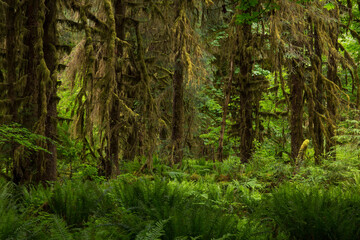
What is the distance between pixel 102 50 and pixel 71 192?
503cm

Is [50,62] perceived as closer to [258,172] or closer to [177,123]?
[177,123]

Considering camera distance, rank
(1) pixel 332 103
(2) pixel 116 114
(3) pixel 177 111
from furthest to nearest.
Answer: (3) pixel 177 111
(1) pixel 332 103
(2) pixel 116 114

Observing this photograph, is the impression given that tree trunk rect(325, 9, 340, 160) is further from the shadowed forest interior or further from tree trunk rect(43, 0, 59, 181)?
tree trunk rect(43, 0, 59, 181)

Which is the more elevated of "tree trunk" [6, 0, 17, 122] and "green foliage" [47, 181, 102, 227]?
"tree trunk" [6, 0, 17, 122]

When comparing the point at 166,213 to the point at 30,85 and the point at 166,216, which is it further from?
the point at 30,85

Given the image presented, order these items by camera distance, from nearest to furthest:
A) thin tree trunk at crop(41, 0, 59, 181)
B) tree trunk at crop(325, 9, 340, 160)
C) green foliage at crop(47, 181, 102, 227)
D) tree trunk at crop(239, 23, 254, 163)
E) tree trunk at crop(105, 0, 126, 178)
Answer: green foliage at crop(47, 181, 102, 227) → thin tree trunk at crop(41, 0, 59, 181) → tree trunk at crop(105, 0, 126, 178) → tree trunk at crop(325, 9, 340, 160) → tree trunk at crop(239, 23, 254, 163)

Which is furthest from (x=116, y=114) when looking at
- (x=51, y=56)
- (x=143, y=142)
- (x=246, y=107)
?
(x=246, y=107)

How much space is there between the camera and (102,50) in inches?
354

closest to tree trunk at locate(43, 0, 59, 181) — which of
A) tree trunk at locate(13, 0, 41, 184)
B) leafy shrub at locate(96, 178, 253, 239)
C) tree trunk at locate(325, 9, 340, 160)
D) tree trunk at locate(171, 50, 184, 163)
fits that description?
tree trunk at locate(13, 0, 41, 184)

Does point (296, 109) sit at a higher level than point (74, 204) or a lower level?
higher

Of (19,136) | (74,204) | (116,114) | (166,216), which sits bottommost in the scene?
(74,204)

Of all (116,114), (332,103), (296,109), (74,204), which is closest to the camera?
(74,204)

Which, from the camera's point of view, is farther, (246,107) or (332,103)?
(246,107)

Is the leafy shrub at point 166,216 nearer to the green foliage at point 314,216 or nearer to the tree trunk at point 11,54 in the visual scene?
the green foliage at point 314,216
